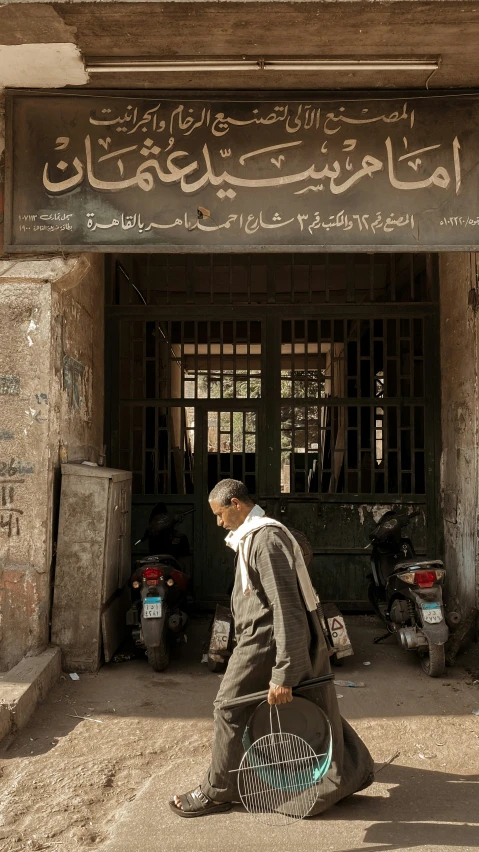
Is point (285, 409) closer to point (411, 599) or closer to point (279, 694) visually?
point (411, 599)

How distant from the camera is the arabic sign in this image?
4.88 metres

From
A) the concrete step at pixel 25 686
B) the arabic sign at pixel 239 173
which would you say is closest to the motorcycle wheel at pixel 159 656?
the concrete step at pixel 25 686

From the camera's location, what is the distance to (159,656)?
525 cm

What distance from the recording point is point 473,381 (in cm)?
596

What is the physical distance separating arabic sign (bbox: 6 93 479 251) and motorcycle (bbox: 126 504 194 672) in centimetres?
250

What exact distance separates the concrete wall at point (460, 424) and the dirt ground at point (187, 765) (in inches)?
36.5

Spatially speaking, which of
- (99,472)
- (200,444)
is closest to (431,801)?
(99,472)

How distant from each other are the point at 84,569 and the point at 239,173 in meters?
3.14

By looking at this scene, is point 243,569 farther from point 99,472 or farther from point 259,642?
point 99,472

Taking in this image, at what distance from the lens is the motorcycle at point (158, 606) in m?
5.21

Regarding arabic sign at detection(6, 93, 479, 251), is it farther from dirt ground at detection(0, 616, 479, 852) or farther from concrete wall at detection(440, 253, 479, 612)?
dirt ground at detection(0, 616, 479, 852)

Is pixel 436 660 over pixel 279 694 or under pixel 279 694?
under

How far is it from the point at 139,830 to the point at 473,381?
4.37 metres

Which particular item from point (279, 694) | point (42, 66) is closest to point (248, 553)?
point (279, 694)
